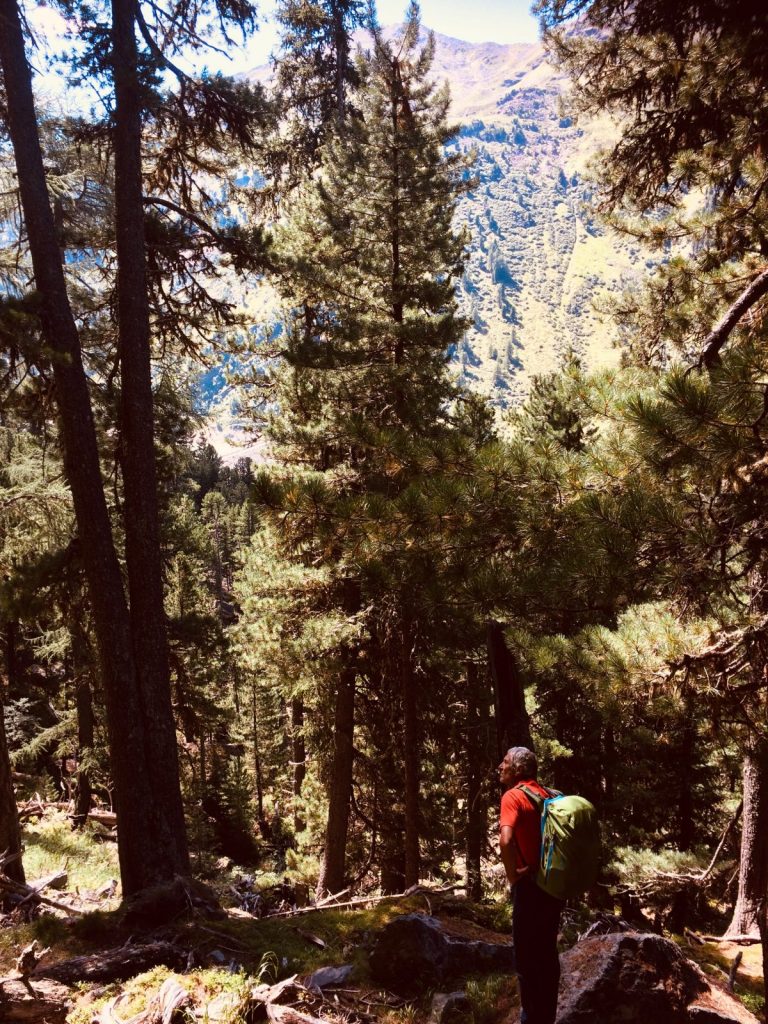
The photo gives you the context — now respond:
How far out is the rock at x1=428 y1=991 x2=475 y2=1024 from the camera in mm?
4344

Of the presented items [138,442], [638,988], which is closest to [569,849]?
[638,988]

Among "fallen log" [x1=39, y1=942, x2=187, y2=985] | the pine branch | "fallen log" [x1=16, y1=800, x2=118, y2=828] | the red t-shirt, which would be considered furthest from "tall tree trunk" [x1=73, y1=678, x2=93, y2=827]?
the pine branch

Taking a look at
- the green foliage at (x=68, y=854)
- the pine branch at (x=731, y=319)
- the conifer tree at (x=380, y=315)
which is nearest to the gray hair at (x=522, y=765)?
the pine branch at (x=731, y=319)

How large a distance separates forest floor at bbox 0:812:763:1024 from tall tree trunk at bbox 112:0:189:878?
50.6 inches

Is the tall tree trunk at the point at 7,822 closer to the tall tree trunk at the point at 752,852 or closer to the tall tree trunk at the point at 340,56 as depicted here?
the tall tree trunk at the point at 752,852

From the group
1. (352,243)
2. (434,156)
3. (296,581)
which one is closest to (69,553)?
(296,581)

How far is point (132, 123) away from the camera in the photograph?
23.5ft

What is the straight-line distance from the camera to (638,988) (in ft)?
13.3

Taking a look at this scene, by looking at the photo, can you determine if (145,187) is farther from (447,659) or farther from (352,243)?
(447,659)

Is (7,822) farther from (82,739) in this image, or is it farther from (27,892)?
(82,739)

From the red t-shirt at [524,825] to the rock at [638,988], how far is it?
1160 mm

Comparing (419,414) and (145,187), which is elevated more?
(145,187)

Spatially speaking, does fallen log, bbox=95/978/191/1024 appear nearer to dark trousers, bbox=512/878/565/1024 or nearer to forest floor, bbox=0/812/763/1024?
A: forest floor, bbox=0/812/763/1024

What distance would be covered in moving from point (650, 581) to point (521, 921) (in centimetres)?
261
